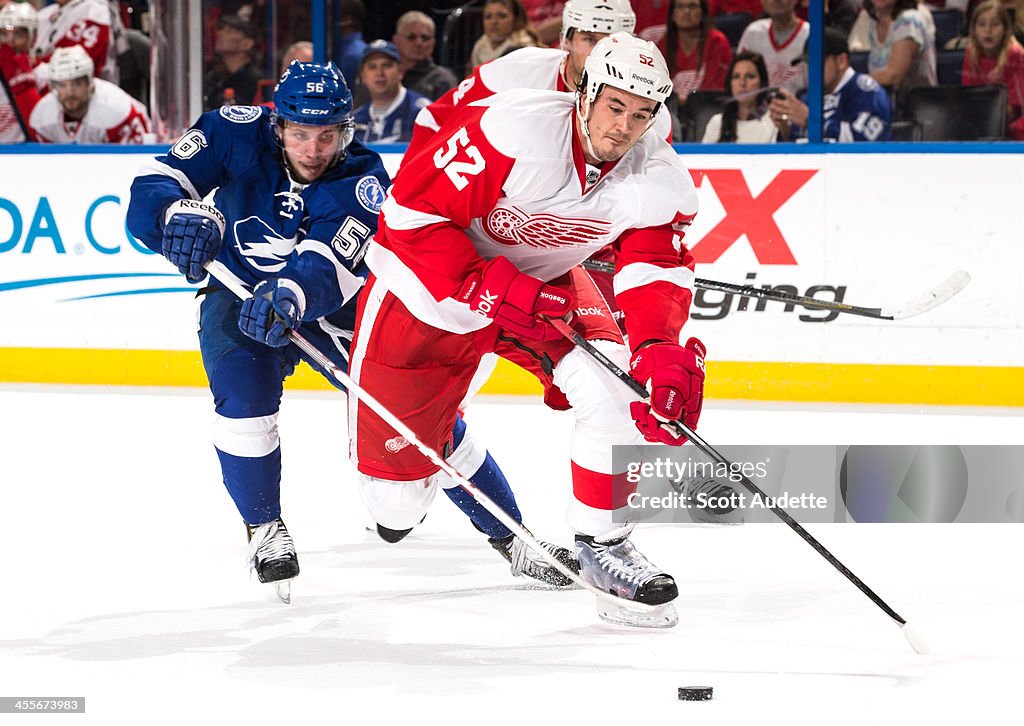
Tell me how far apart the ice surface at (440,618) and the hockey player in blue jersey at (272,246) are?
17 centimetres

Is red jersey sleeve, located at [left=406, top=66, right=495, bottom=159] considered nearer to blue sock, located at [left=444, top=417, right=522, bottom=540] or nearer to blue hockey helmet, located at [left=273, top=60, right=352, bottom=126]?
blue hockey helmet, located at [left=273, top=60, right=352, bottom=126]

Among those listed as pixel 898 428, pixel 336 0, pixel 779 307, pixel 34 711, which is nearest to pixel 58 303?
pixel 336 0

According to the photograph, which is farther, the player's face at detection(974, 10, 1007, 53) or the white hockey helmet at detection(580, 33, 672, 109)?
the player's face at detection(974, 10, 1007, 53)

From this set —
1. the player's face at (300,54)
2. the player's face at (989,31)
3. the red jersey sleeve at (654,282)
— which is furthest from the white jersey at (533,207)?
the player's face at (300,54)

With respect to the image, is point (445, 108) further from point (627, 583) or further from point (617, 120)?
point (627, 583)

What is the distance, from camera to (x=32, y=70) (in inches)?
→ 243

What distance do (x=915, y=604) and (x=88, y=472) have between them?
2.47 meters

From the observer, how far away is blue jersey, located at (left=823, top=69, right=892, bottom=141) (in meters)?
5.48

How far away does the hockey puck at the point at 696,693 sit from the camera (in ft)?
7.54

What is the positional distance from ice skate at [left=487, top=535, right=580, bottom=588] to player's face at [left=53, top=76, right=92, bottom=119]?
361cm

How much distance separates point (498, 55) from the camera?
18.7 ft

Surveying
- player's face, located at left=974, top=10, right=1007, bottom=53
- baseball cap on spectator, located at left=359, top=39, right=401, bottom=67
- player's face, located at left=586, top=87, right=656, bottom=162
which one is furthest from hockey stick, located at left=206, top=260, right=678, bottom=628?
player's face, located at left=974, top=10, right=1007, bottom=53

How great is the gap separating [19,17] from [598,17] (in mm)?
3509

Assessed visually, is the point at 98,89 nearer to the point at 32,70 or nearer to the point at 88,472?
the point at 32,70
